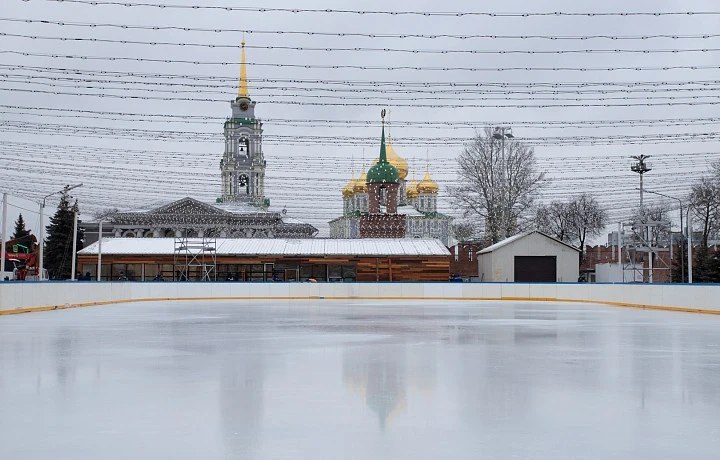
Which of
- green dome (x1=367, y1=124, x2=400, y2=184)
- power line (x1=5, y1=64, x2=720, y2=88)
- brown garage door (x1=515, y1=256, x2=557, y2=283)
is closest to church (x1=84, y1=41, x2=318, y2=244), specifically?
green dome (x1=367, y1=124, x2=400, y2=184)

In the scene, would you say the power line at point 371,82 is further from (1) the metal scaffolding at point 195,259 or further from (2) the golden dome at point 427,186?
(2) the golden dome at point 427,186

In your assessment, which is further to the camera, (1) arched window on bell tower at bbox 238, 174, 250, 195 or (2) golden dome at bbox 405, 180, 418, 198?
(2) golden dome at bbox 405, 180, 418, 198

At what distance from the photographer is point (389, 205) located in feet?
322

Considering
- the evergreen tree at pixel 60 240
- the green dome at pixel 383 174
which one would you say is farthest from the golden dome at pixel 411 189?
the evergreen tree at pixel 60 240

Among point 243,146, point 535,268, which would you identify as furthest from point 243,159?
point 535,268

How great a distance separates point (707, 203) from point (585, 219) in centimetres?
1715

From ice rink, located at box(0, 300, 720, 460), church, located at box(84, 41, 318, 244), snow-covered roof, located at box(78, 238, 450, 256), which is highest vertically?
church, located at box(84, 41, 318, 244)

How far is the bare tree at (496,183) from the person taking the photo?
61375mm

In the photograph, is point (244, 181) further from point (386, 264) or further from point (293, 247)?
point (386, 264)

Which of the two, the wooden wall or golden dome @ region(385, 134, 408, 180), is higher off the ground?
golden dome @ region(385, 134, 408, 180)

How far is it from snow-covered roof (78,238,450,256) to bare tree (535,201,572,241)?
1510cm

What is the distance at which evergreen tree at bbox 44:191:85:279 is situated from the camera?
7938 centimetres

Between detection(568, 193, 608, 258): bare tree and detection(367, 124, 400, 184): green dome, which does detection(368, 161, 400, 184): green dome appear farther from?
detection(568, 193, 608, 258): bare tree

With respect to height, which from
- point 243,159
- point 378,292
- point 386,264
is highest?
point 243,159
